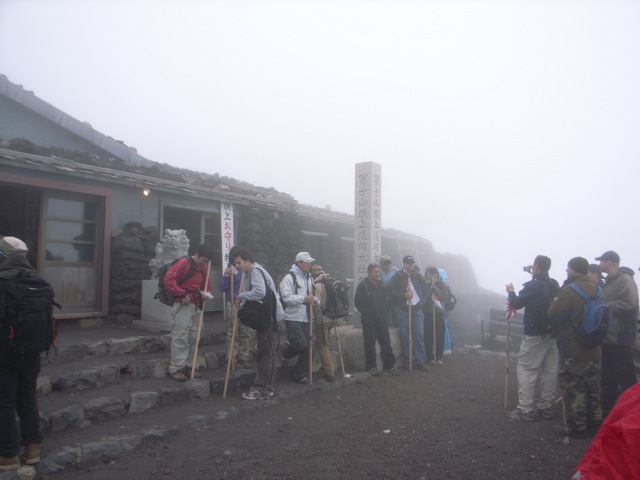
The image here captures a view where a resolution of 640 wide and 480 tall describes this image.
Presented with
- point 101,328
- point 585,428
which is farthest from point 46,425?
point 585,428

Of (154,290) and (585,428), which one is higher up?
(154,290)

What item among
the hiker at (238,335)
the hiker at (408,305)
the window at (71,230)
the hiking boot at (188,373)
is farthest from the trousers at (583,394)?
the window at (71,230)

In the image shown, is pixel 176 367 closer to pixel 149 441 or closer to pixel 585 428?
pixel 149 441

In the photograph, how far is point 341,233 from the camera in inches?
607

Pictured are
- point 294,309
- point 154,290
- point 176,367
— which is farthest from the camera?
point 154,290

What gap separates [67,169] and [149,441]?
5.22m

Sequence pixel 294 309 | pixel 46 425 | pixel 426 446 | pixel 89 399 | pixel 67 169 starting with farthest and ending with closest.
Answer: pixel 67 169 → pixel 294 309 → pixel 89 399 → pixel 426 446 → pixel 46 425

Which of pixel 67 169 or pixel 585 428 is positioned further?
pixel 67 169

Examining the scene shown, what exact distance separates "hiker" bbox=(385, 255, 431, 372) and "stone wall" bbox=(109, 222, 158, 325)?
16.2 ft

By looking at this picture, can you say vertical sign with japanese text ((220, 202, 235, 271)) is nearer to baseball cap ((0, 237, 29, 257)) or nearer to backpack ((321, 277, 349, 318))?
backpack ((321, 277, 349, 318))

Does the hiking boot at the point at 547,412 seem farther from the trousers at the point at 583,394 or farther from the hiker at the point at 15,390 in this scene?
the hiker at the point at 15,390

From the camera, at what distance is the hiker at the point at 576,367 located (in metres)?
5.02

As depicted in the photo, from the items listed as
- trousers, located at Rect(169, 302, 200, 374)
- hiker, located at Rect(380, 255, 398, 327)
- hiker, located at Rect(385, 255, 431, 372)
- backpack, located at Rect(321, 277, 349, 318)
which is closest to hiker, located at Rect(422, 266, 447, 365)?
hiker, located at Rect(385, 255, 431, 372)

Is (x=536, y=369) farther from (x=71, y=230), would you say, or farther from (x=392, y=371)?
(x=71, y=230)
